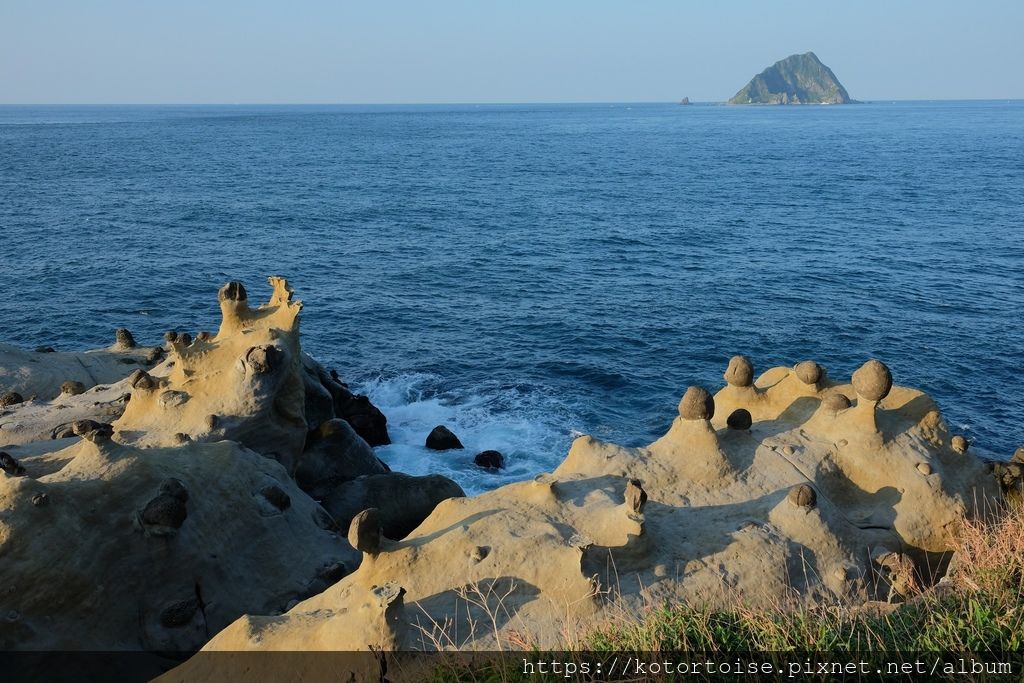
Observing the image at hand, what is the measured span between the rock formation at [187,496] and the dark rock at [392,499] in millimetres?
39

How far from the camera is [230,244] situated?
68.2 metres

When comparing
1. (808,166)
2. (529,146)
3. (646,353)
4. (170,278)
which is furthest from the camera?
(529,146)

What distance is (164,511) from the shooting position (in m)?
15.8

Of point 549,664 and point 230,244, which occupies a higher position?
point 549,664

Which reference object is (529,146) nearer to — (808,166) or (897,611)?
(808,166)

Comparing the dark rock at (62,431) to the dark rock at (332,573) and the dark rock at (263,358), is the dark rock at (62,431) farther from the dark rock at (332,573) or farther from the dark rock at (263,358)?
the dark rock at (332,573)

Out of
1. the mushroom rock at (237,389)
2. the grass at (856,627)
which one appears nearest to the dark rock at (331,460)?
the mushroom rock at (237,389)

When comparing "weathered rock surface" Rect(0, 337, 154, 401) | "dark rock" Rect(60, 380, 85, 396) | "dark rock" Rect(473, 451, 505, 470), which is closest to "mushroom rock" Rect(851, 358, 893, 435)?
"dark rock" Rect(473, 451, 505, 470)

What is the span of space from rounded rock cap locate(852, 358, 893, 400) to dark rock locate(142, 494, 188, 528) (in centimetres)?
1368

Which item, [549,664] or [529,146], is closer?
[549,664]

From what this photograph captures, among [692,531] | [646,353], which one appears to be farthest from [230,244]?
[692,531]

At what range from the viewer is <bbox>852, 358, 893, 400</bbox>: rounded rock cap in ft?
54.1

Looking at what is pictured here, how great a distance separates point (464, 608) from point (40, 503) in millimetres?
8131

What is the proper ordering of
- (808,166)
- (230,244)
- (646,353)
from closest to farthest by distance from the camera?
1. (646,353)
2. (230,244)
3. (808,166)
